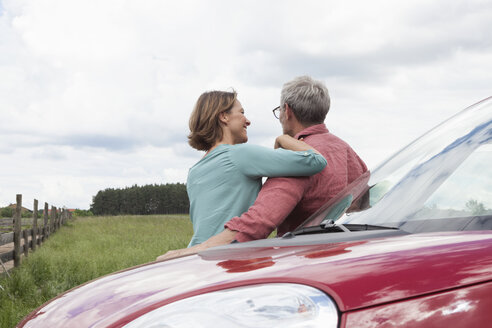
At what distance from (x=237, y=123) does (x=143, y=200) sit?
110 m

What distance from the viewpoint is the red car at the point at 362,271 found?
1.17 metres

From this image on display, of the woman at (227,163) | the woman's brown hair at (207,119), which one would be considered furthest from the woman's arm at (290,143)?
the woman's brown hair at (207,119)

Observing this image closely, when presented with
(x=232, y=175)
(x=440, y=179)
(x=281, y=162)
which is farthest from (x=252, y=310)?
(x=232, y=175)

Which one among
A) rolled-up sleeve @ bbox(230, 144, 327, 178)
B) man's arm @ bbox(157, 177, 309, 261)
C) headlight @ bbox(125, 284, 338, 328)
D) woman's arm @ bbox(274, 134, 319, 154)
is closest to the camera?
headlight @ bbox(125, 284, 338, 328)

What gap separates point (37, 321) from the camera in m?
1.88

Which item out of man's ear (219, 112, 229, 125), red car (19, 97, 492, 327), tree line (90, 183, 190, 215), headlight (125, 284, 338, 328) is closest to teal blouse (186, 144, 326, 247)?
man's ear (219, 112, 229, 125)

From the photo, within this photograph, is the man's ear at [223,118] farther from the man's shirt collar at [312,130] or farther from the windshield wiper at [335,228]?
the windshield wiper at [335,228]

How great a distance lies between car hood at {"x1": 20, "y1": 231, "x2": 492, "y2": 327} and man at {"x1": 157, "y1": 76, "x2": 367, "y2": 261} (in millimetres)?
721

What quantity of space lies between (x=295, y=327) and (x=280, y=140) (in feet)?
6.70

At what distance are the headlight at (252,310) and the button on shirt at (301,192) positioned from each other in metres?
1.37

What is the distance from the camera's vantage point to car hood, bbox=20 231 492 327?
47.6 inches

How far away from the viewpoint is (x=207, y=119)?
3289 millimetres

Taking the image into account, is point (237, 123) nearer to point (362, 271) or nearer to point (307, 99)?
point (307, 99)

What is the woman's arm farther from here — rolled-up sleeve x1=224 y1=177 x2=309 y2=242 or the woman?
rolled-up sleeve x1=224 y1=177 x2=309 y2=242
